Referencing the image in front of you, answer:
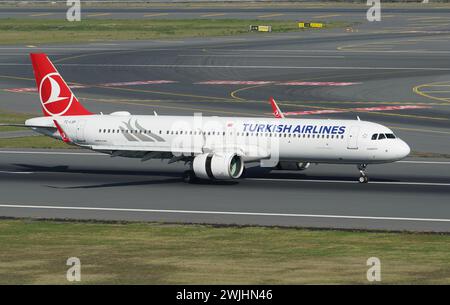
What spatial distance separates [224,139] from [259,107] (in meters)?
35.5

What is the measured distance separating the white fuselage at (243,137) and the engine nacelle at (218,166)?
88 centimetres

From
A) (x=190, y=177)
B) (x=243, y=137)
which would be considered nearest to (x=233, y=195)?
(x=243, y=137)

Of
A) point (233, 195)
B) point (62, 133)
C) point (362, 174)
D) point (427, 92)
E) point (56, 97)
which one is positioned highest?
point (427, 92)

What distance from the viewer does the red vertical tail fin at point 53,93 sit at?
72.8 m

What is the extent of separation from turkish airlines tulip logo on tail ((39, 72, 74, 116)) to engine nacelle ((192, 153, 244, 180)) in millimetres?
10175

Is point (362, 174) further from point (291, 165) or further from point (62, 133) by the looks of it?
point (62, 133)

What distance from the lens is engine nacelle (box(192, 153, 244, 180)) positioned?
6662 centimetres

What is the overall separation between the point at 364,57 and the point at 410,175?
73.1m

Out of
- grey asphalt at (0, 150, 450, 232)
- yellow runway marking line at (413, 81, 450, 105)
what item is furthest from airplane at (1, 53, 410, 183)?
yellow runway marking line at (413, 81, 450, 105)

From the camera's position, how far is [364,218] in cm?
5697

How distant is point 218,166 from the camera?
219 ft

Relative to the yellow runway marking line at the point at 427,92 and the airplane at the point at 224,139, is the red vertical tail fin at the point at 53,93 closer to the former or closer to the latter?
the airplane at the point at 224,139

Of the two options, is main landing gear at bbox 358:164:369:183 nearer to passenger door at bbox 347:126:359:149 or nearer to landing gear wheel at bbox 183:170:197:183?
passenger door at bbox 347:126:359:149
